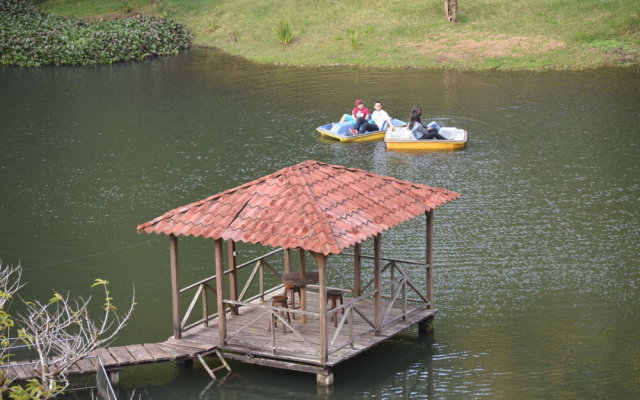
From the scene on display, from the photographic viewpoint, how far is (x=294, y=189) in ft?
54.0

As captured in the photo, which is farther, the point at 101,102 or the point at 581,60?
the point at 581,60

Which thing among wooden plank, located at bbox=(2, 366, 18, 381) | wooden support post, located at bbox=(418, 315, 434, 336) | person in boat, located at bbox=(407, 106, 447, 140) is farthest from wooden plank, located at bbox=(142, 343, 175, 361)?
person in boat, located at bbox=(407, 106, 447, 140)

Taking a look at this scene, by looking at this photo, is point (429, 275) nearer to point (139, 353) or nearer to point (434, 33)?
point (139, 353)

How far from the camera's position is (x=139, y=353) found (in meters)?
16.3

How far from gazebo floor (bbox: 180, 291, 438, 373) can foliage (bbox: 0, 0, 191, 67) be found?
3128cm

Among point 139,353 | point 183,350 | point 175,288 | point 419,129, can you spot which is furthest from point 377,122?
point 139,353

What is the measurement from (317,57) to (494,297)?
87.4 feet

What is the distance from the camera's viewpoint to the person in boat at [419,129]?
30781 mm

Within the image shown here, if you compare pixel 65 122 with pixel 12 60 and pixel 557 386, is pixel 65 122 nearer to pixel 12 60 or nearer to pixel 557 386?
pixel 12 60

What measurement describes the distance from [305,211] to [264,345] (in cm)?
239

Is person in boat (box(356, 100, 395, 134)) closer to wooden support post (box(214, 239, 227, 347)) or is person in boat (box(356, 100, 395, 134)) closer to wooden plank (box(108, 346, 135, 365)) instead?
wooden support post (box(214, 239, 227, 347))

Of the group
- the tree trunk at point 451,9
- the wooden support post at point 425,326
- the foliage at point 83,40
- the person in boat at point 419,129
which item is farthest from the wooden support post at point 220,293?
the foliage at point 83,40

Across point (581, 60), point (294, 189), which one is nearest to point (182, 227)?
point (294, 189)

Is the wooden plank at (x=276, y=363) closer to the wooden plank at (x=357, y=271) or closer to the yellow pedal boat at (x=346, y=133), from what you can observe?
the wooden plank at (x=357, y=271)
